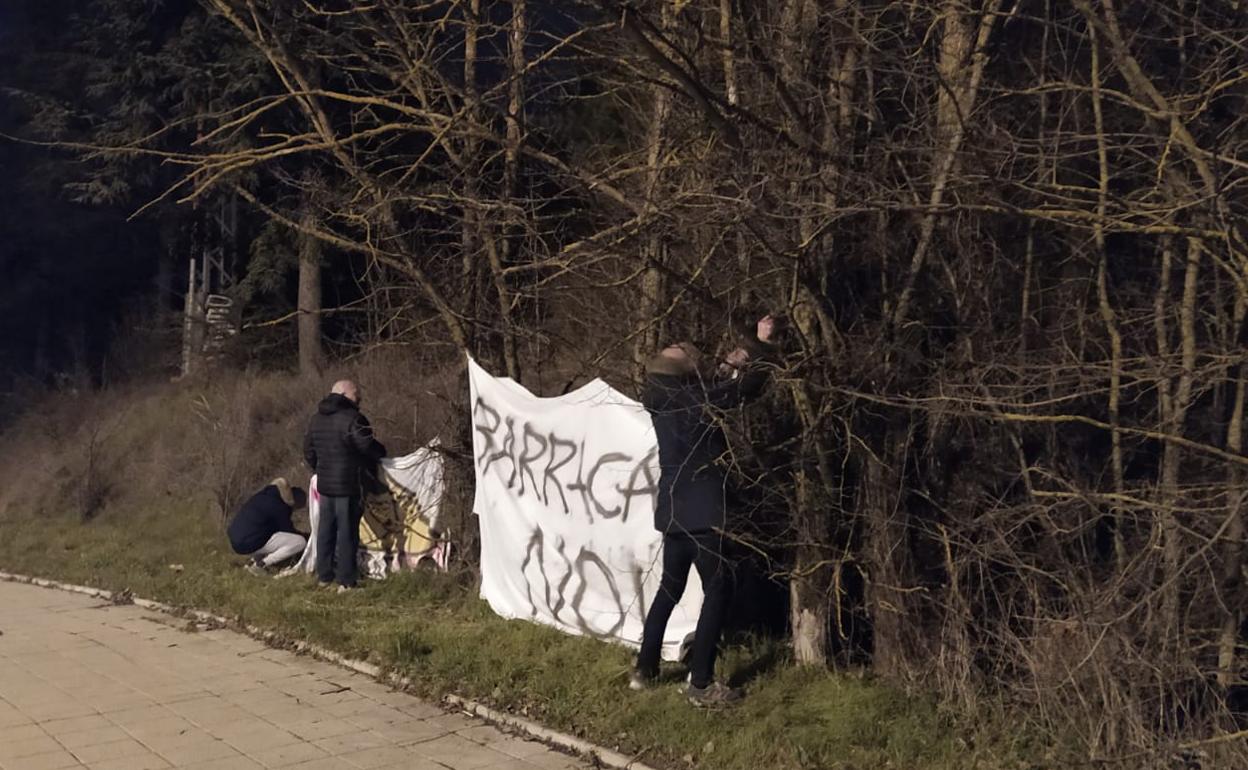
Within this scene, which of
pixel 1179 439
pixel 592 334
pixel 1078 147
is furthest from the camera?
pixel 592 334

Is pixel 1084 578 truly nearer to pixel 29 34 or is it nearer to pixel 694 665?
pixel 694 665

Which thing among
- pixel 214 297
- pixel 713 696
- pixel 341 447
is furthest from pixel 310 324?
pixel 713 696

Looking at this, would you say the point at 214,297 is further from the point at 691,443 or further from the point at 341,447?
the point at 691,443

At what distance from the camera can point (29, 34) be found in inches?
1167

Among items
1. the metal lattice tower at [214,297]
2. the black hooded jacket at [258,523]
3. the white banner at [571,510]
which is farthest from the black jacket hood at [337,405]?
the metal lattice tower at [214,297]

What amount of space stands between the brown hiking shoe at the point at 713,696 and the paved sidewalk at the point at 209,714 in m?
0.75

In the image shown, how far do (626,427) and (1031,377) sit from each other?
95.6 inches

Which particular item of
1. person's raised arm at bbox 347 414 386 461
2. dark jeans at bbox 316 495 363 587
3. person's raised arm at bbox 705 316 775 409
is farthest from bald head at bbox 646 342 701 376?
dark jeans at bbox 316 495 363 587

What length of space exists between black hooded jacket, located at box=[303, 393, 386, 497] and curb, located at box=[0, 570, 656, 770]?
1377 mm

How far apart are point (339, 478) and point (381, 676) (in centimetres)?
288

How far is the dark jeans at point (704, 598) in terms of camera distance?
604 centimetres

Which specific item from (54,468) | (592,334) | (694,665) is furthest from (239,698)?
(54,468)

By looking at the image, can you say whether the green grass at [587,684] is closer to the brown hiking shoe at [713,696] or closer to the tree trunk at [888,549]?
the brown hiking shoe at [713,696]

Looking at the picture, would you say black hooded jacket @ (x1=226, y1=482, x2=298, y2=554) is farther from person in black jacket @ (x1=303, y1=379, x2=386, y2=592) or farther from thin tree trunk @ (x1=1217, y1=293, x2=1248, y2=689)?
thin tree trunk @ (x1=1217, y1=293, x2=1248, y2=689)
